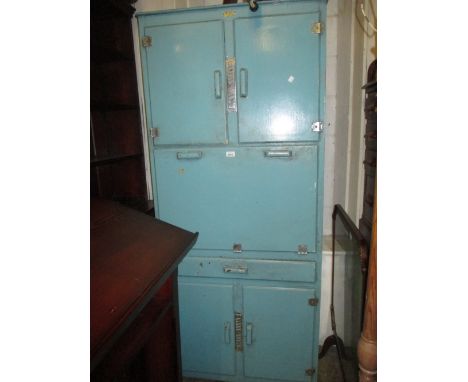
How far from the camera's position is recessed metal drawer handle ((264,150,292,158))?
1.53m

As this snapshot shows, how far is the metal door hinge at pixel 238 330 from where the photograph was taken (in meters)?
1.75

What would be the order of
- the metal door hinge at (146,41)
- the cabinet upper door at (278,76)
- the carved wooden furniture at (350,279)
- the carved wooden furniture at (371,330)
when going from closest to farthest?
the carved wooden furniture at (371,330) → the carved wooden furniture at (350,279) → the cabinet upper door at (278,76) → the metal door hinge at (146,41)

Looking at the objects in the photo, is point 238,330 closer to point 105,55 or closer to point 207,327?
point 207,327

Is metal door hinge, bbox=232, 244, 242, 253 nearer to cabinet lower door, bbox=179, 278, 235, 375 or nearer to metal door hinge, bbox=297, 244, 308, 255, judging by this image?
cabinet lower door, bbox=179, 278, 235, 375

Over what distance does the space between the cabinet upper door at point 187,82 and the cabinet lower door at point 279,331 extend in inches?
38.7

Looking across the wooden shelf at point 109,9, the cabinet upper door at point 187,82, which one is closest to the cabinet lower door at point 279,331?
the cabinet upper door at point 187,82

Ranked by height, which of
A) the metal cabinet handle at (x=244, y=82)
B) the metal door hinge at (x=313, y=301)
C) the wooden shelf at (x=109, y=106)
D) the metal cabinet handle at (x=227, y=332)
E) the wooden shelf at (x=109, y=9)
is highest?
the wooden shelf at (x=109, y=9)

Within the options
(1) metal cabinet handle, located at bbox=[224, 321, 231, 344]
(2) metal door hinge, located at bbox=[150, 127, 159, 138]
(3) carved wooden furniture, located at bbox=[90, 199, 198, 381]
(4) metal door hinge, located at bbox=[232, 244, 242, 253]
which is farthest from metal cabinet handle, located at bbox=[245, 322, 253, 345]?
(2) metal door hinge, located at bbox=[150, 127, 159, 138]

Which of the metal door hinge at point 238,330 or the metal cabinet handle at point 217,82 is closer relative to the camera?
the metal cabinet handle at point 217,82

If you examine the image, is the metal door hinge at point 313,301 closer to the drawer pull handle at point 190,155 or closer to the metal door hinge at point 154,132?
the drawer pull handle at point 190,155
